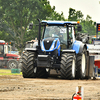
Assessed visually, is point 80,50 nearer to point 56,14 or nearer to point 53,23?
point 53,23

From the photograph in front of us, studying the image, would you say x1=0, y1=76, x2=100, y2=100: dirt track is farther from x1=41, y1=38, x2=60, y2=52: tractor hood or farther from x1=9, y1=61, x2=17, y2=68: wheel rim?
x1=9, y1=61, x2=17, y2=68: wheel rim

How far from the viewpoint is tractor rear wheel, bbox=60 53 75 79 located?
613 inches

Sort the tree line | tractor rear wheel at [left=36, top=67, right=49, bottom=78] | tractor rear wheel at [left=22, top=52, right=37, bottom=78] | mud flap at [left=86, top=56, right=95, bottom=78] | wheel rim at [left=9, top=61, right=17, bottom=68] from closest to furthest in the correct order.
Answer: tractor rear wheel at [left=22, top=52, right=37, bottom=78]
tractor rear wheel at [left=36, top=67, right=49, bottom=78]
mud flap at [left=86, top=56, right=95, bottom=78]
wheel rim at [left=9, top=61, right=17, bottom=68]
the tree line

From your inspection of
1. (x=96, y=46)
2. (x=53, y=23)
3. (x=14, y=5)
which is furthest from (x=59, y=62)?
(x=14, y=5)

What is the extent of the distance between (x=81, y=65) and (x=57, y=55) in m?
1.25

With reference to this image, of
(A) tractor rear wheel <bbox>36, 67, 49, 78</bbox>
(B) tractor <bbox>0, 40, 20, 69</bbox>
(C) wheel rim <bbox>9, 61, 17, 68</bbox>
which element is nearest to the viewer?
(A) tractor rear wheel <bbox>36, 67, 49, 78</bbox>

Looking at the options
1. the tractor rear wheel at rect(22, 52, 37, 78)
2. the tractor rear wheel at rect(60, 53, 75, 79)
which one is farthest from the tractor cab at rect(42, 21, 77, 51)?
the tractor rear wheel at rect(60, 53, 75, 79)

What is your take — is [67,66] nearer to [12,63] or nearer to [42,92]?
[42,92]

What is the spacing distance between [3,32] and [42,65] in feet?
110

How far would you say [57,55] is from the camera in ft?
54.0

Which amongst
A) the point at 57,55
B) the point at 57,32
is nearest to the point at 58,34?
the point at 57,32

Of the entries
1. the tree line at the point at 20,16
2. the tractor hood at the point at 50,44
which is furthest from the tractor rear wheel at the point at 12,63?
the tractor hood at the point at 50,44

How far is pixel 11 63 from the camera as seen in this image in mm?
35875

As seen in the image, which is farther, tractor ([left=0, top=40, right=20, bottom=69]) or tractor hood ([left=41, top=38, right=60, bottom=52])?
tractor ([left=0, top=40, right=20, bottom=69])
